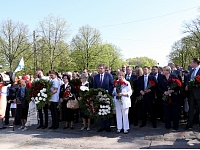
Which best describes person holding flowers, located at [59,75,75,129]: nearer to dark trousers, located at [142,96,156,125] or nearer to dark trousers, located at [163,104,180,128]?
dark trousers, located at [142,96,156,125]

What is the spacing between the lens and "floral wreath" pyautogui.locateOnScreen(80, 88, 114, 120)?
7.31m

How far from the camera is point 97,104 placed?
7336mm

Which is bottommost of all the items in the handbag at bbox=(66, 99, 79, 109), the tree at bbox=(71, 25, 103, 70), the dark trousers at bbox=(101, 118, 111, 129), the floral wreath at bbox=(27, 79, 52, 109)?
the dark trousers at bbox=(101, 118, 111, 129)

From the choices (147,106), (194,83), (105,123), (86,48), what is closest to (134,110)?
(147,106)

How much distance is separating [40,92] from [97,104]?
2.11m

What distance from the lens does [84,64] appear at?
40562mm

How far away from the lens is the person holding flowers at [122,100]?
734 centimetres

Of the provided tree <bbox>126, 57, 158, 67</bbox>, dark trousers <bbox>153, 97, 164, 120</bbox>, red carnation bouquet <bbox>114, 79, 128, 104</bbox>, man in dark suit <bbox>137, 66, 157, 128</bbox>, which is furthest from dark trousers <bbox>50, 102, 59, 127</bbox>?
tree <bbox>126, 57, 158, 67</bbox>

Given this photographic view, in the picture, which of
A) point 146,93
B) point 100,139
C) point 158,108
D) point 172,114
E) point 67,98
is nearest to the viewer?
point 100,139

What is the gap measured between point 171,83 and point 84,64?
33.5 metres

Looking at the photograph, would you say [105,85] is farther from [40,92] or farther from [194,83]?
[194,83]

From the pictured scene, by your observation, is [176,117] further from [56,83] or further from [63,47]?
[63,47]

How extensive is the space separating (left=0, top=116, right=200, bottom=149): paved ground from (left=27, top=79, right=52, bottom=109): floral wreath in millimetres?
1022

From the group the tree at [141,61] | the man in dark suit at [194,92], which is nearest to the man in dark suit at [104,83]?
the man in dark suit at [194,92]
